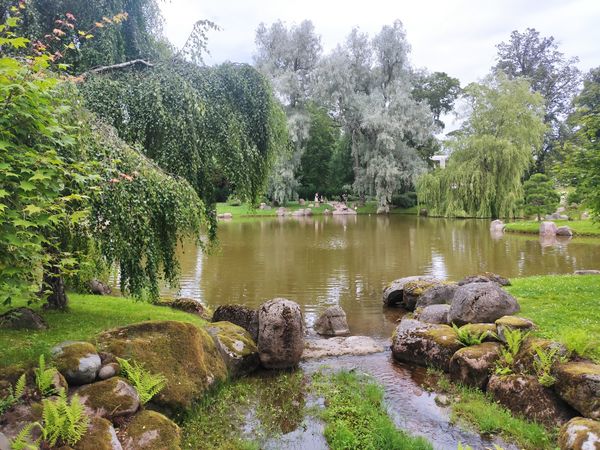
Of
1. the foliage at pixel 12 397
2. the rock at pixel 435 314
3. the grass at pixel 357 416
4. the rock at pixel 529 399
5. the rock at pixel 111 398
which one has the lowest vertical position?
the grass at pixel 357 416

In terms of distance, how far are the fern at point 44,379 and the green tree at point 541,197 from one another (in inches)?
1193

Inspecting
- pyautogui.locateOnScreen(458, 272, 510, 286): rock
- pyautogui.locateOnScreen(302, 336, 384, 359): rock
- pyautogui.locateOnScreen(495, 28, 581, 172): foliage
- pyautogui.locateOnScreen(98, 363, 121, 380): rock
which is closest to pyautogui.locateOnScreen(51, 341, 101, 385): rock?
pyautogui.locateOnScreen(98, 363, 121, 380): rock

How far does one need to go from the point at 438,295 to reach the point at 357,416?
17.8ft

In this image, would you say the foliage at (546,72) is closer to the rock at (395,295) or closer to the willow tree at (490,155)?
the willow tree at (490,155)

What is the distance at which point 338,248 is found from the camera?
21.9 m

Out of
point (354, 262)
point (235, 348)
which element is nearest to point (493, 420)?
point (235, 348)

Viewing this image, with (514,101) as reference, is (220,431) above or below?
below

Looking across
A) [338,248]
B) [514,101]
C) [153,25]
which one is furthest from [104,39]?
[514,101]

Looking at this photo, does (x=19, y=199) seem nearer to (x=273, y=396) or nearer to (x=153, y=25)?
(x=273, y=396)

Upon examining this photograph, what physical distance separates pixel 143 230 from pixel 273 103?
14.8 ft

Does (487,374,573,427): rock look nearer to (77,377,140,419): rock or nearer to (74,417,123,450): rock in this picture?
(77,377,140,419): rock

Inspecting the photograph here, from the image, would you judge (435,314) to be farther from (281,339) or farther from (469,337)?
(281,339)

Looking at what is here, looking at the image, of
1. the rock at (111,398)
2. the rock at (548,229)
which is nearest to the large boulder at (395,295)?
the rock at (111,398)

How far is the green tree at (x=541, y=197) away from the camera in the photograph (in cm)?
2889
